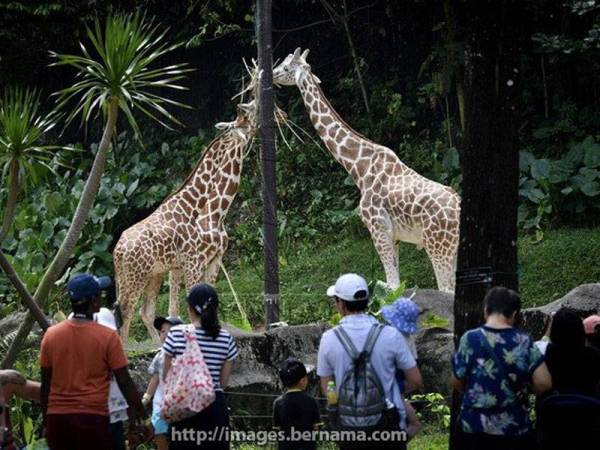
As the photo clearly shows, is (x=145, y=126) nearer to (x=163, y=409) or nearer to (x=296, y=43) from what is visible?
(x=296, y=43)

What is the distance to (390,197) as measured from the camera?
13.6 metres

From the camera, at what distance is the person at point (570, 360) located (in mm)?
6660

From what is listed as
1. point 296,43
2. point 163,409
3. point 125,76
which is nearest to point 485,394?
point 163,409

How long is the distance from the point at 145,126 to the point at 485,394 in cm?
1602

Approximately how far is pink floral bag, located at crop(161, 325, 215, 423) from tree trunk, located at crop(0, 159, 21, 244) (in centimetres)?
341

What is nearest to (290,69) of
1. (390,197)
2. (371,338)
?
(390,197)

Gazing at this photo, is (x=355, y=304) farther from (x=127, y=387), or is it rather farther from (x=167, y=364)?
(x=127, y=387)

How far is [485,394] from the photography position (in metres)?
6.60

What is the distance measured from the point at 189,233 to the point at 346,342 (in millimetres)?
6497

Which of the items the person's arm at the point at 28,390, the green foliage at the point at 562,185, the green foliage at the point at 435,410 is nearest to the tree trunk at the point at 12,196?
the person's arm at the point at 28,390

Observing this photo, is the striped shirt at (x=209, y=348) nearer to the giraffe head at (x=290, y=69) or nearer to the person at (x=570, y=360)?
the person at (x=570, y=360)

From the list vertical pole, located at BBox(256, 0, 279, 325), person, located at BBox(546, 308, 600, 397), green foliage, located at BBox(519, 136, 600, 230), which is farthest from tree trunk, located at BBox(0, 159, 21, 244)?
green foliage, located at BBox(519, 136, 600, 230)

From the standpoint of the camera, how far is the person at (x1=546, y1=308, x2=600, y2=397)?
6.66m

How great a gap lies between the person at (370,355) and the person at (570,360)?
750 millimetres
